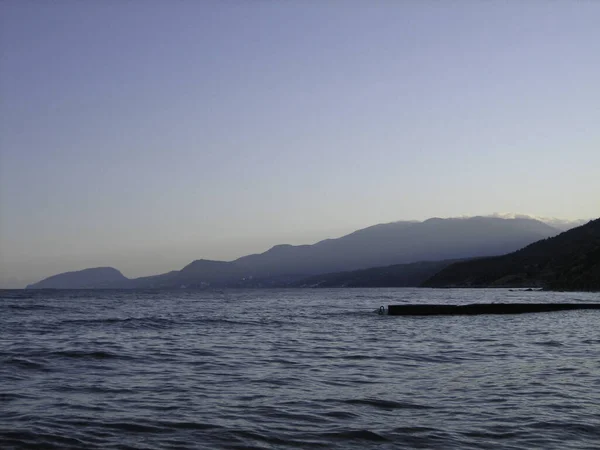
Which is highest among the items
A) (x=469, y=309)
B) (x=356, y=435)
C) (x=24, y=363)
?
(x=24, y=363)

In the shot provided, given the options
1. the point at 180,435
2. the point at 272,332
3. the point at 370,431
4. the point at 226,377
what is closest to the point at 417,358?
the point at 226,377

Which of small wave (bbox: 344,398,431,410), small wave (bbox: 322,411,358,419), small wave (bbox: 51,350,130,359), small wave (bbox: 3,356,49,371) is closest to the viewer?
small wave (bbox: 322,411,358,419)

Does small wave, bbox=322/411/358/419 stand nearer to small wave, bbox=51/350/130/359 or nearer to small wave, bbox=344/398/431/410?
small wave, bbox=344/398/431/410

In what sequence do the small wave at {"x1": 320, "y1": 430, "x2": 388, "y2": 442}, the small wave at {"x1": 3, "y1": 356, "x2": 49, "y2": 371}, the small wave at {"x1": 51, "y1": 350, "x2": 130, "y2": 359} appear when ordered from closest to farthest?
1. the small wave at {"x1": 320, "y1": 430, "x2": 388, "y2": 442}
2. the small wave at {"x1": 3, "y1": 356, "x2": 49, "y2": 371}
3. the small wave at {"x1": 51, "y1": 350, "x2": 130, "y2": 359}

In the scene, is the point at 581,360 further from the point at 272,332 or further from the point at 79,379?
the point at 272,332

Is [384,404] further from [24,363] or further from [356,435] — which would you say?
[24,363]

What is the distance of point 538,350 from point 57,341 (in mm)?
25319

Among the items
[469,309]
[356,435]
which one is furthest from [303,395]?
[469,309]

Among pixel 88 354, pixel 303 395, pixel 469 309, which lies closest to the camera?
pixel 303 395

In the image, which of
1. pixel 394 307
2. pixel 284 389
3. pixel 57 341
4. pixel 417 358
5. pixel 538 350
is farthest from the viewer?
pixel 394 307

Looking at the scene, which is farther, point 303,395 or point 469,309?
point 469,309

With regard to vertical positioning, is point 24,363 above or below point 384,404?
above

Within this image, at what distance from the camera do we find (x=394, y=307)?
62.7 meters

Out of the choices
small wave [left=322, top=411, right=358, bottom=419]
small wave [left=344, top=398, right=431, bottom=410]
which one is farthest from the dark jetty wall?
small wave [left=322, top=411, right=358, bottom=419]
